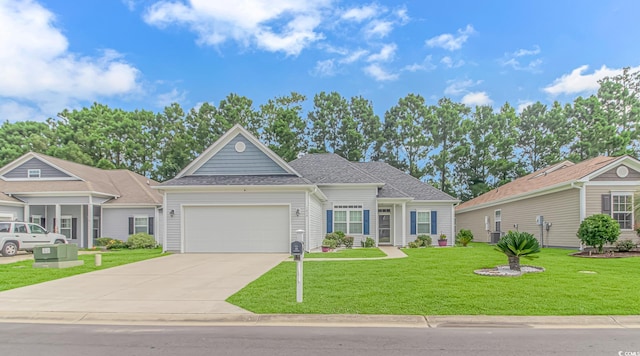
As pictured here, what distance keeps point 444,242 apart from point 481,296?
16618mm

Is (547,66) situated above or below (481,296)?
above

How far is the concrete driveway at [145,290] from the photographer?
8023 mm

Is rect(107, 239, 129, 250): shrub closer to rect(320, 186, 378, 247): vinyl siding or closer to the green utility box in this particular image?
the green utility box

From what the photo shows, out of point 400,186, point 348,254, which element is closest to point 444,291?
point 348,254

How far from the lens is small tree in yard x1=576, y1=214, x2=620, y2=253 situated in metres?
16.3

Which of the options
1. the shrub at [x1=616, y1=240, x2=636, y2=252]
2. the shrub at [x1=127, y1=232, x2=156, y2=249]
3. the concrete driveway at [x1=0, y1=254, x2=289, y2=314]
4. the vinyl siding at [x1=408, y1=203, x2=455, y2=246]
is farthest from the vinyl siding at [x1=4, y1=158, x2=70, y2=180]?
the shrub at [x1=616, y1=240, x2=636, y2=252]

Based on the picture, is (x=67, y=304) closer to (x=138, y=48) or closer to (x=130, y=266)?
(x=130, y=266)

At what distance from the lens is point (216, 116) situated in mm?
42844

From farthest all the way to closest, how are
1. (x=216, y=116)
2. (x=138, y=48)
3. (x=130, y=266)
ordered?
1. (x=216, y=116)
2. (x=138, y=48)
3. (x=130, y=266)

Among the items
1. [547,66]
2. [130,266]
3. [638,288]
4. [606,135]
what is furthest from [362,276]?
[606,135]

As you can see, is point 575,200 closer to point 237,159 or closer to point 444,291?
point 444,291

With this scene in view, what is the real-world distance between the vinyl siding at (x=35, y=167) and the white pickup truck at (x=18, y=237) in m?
6.81

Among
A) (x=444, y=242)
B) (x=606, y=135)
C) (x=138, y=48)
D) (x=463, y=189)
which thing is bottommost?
(x=444, y=242)

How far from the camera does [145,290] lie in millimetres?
9734
